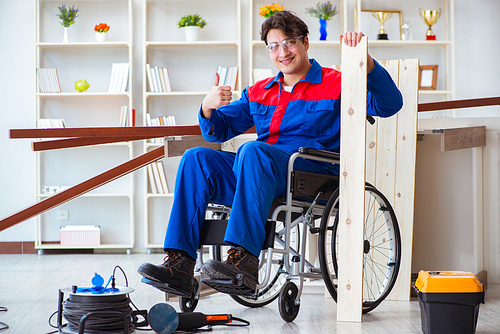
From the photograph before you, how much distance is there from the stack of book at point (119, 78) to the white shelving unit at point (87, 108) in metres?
0.15

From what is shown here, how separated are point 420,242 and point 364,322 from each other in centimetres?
74

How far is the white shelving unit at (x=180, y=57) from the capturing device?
4547 mm

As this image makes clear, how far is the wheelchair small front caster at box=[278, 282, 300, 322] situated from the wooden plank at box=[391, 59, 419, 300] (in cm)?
66

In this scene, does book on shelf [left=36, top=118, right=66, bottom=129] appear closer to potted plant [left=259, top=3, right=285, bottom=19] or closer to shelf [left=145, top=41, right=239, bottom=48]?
shelf [left=145, top=41, right=239, bottom=48]

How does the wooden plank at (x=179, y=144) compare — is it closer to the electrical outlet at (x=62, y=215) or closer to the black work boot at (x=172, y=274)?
the black work boot at (x=172, y=274)

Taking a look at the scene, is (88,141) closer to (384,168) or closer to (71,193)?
(71,193)

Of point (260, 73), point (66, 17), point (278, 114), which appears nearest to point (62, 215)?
point (66, 17)

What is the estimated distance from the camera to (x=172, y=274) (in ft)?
5.58

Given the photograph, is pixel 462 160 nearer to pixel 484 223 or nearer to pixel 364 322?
pixel 484 223

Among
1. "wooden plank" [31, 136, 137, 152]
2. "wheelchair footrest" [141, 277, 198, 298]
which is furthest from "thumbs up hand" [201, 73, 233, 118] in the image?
"wheelchair footrest" [141, 277, 198, 298]

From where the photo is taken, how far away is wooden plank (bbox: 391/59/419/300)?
236cm

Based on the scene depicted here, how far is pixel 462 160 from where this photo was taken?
2480mm

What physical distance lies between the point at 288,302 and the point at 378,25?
3.31 metres

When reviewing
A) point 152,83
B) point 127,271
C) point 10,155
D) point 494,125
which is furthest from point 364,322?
point 10,155
